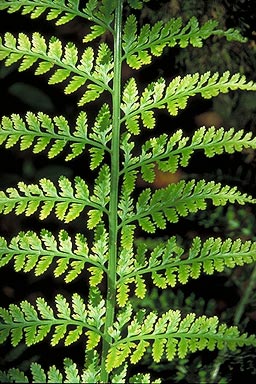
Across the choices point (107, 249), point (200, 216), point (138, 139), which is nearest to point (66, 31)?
point (138, 139)

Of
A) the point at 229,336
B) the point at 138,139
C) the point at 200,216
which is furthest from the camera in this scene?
the point at 138,139

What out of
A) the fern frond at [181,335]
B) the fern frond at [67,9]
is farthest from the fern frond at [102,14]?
the fern frond at [181,335]

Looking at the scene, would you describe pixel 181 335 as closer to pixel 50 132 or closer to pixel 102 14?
pixel 50 132

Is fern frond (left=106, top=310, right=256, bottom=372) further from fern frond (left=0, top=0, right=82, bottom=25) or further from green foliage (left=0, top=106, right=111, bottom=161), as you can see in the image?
fern frond (left=0, top=0, right=82, bottom=25)

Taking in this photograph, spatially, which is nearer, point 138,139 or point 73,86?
point 73,86

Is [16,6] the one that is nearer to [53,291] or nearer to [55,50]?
[55,50]

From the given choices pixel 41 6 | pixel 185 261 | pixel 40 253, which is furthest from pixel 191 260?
pixel 41 6

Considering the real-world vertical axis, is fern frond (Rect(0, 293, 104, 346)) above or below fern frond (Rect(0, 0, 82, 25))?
below

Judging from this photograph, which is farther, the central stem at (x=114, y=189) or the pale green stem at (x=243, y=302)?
the pale green stem at (x=243, y=302)

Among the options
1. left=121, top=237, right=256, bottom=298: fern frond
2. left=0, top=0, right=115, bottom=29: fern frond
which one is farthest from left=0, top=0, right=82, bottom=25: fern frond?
left=121, top=237, right=256, bottom=298: fern frond

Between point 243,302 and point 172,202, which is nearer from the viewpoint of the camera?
point 172,202

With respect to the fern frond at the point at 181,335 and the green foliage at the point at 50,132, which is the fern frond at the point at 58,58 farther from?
the fern frond at the point at 181,335
